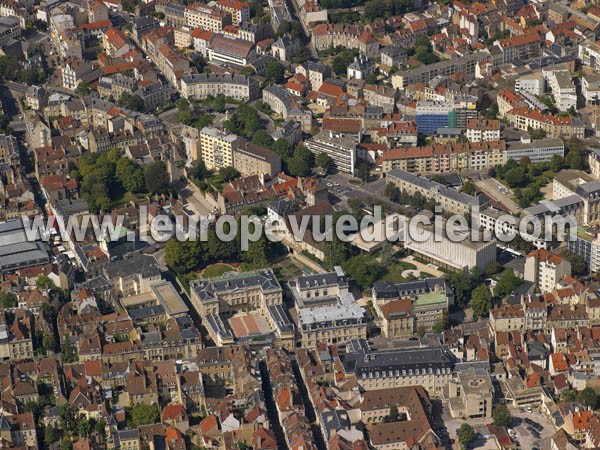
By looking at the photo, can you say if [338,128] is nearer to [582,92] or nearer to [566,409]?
[582,92]

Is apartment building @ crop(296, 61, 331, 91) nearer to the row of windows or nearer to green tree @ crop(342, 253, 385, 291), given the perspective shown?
green tree @ crop(342, 253, 385, 291)

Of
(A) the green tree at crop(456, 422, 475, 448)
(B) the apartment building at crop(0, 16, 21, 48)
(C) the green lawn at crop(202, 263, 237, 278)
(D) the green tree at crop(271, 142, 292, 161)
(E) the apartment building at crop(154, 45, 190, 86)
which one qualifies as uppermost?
(B) the apartment building at crop(0, 16, 21, 48)

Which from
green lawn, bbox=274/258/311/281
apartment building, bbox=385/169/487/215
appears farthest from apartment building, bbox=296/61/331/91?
green lawn, bbox=274/258/311/281

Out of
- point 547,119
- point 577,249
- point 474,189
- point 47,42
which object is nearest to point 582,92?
point 547,119

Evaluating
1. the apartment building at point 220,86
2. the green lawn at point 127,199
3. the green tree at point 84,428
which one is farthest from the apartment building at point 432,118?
the green tree at point 84,428

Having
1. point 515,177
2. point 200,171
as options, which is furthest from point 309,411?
point 200,171

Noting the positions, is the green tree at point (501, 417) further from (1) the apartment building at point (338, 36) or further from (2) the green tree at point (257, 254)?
(1) the apartment building at point (338, 36)
